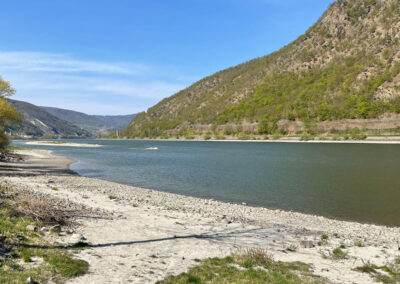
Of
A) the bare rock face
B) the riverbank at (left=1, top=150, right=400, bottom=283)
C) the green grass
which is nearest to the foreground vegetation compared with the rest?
the riverbank at (left=1, top=150, right=400, bottom=283)

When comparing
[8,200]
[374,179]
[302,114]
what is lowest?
[374,179]

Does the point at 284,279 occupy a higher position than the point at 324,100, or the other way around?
the point at 324,100

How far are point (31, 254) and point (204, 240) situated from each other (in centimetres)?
623

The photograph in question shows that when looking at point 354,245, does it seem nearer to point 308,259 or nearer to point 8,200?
point 308,259

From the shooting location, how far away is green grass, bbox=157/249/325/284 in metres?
7.75

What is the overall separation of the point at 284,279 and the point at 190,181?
1071 inches

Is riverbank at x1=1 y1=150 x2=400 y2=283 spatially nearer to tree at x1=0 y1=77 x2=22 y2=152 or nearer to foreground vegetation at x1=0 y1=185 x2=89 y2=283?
foreground vegetation at x1=0 y1=185 x2=89 y2=283

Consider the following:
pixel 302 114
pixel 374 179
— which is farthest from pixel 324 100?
pixel 374 179

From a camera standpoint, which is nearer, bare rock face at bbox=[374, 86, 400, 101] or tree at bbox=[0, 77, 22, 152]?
tree at bbox=[0, 77, 22, 152]

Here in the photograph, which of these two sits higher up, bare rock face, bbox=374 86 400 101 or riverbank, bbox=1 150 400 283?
bare rock face, bbox=374 86 400 101

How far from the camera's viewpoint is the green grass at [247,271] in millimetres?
7746

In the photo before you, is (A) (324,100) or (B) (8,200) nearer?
(B) (8,200)

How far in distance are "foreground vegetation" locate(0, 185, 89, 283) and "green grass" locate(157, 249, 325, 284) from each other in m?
2.65

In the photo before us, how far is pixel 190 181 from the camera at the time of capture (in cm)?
3484
